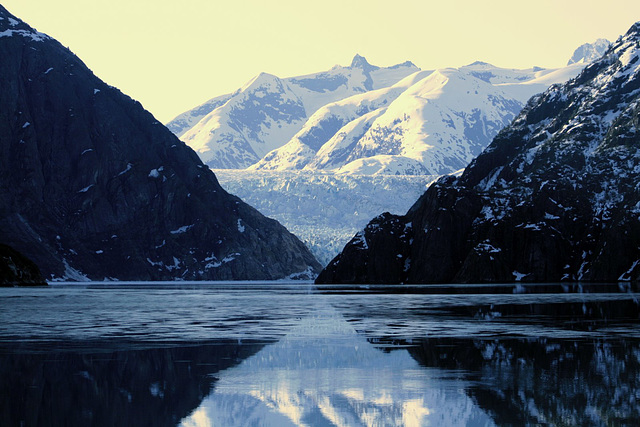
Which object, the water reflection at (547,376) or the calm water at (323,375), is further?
the calm water at (323,375)

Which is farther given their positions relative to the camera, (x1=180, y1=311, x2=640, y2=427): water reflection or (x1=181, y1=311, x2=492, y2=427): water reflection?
(x1=180, y1=311, x2=640, y2=427): water reflection

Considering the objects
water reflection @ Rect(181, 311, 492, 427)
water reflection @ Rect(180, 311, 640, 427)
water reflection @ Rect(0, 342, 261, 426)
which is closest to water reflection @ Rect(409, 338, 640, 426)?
water reflection @ Rect(180, 311, 640, 427)

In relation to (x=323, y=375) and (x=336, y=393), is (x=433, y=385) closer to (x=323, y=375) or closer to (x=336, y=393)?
(x=336, y=393)

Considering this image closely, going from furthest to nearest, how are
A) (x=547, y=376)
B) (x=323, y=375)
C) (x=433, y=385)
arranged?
(x=323, y=375) < (x=547, y=376) < (x=433, y=385)

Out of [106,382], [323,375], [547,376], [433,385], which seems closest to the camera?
[433,385]

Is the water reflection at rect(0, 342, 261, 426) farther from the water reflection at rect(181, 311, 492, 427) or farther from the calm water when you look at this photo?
the water reflection at rect(181, 311, 492, 427)

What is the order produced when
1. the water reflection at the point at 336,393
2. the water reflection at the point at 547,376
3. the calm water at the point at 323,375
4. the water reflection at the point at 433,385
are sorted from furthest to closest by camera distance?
the calm water at the point at 323,375 → the water reflection at the point at 547,376 → the water reflection at the point at 433,385 → the water reflection at the point at 336,393

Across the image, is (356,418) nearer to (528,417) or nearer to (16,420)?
(528,417)

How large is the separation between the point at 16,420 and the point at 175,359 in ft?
47.5

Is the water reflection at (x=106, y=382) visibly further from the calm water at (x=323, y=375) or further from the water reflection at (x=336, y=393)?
the water reflection at (x=336, y=393)

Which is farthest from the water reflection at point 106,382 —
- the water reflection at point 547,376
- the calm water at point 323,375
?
the water reflection at point 547,376

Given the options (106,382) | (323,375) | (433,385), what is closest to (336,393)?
(433,385)

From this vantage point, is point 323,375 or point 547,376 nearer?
point 547,376

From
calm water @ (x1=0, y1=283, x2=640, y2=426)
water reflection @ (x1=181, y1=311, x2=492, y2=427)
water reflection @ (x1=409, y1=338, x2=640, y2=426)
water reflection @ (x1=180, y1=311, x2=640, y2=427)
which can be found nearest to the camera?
water reflection @ (x1=181, y1=311, x2=492, y2=427)
